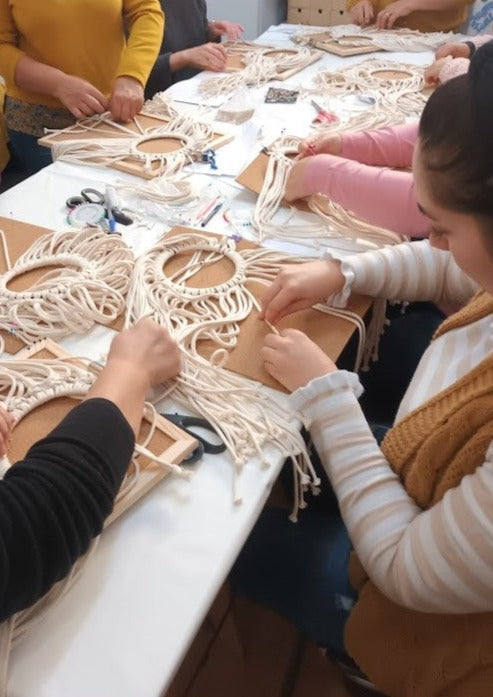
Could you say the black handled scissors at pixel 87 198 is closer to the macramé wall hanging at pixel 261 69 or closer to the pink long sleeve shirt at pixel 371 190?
the pink long sleeve shirt at pixel 371 190

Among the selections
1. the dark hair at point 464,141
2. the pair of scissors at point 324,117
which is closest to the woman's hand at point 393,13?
the pair of scissors at point 324,117

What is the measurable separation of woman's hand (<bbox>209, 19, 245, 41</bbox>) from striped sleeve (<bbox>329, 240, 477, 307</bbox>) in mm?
1516

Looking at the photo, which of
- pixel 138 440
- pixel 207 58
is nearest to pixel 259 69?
pixel 207 58

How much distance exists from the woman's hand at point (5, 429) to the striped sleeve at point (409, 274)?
1.73ft

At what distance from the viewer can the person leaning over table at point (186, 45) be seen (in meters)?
1.81

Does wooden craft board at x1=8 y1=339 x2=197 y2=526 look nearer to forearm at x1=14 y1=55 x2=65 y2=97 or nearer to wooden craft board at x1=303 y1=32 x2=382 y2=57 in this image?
forearm at x1=14 y1=55 x2=65 y2=97

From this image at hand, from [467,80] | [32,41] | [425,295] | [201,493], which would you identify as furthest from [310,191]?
[32,41]

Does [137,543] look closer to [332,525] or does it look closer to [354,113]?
[332,525]

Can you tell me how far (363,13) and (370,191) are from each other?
1.51m

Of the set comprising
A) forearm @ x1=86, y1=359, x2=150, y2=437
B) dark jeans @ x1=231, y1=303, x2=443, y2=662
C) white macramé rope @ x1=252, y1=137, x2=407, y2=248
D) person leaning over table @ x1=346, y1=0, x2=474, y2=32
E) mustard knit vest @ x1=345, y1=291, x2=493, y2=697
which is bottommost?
dark jeans @ x1=231, y1=303, x2=443, y2=662

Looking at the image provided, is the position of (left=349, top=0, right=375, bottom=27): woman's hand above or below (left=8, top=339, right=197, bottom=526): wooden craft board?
above

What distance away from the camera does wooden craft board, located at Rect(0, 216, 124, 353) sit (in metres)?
0.82

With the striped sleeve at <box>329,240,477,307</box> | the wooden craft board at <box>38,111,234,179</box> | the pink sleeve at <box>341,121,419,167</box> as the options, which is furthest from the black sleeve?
the pink sleeve at <box>341,121,419,167</box>

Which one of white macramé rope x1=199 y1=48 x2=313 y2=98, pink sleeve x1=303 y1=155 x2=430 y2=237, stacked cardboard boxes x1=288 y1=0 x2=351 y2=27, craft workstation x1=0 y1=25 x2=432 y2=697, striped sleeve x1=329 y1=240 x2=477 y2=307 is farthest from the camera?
stacked cardboard boxes x1=288 y1=0 x2=351 y2=27
